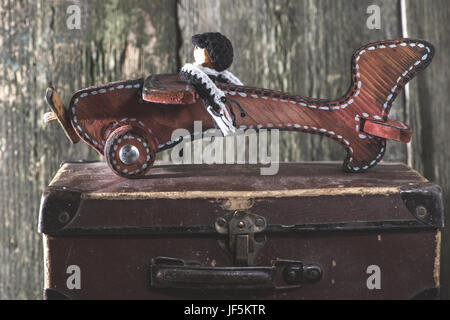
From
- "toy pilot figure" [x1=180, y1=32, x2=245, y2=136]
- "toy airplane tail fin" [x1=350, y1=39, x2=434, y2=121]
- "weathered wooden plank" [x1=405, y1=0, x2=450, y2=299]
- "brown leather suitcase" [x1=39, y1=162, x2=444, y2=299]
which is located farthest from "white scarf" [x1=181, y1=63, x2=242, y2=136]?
"weathered wooden plank" [x1=405, y1=0, x2=450, y2=299]

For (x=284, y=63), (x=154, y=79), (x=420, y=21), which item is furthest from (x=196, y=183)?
(x=420, y=21)

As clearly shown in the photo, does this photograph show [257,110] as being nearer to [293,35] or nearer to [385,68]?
[385,68]

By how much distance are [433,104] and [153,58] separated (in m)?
0.60

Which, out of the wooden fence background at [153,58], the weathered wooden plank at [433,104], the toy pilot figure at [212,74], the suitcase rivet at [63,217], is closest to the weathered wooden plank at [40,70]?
the wooden fence background at [153,58]

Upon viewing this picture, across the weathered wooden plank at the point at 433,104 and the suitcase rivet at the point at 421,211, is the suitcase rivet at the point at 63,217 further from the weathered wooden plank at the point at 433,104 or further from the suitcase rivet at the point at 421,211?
the weathered wooden plank at the point at 433,104

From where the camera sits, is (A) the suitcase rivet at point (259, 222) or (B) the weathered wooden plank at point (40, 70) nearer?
(A) the suitcase rivet at point (259, 222)

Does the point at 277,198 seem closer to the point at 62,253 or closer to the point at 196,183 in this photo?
the point at 196,183

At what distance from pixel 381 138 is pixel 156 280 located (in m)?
0.44

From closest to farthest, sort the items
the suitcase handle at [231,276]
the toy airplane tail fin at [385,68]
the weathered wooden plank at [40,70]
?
the suitcase handle at [231,276], the toy airplane tail fin at [385,68], the weathered wooden plank at [40,70]

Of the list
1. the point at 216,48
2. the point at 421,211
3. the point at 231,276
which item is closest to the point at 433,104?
the point at 421,211

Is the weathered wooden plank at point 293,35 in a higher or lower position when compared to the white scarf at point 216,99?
higher

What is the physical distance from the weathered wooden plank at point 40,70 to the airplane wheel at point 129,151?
1.07 feet

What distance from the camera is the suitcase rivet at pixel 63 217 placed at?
0.89 meters

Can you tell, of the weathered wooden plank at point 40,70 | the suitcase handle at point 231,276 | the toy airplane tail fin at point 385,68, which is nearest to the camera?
the suitcase handle at point 231,276
